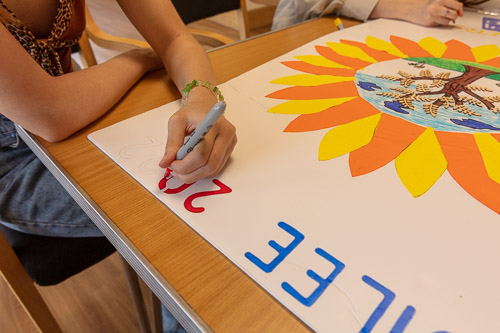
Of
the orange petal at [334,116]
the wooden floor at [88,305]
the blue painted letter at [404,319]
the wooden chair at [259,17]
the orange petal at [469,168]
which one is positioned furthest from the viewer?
the wooden chair at [259,17]

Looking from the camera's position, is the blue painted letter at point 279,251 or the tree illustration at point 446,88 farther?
the tree illustration at point 446,88

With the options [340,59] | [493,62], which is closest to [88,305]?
[340,59]

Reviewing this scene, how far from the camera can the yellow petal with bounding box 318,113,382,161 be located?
48 cm

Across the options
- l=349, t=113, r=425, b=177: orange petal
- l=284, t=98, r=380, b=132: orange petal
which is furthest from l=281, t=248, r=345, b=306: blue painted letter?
l=284, t=98, r=380, b=132: orange petal

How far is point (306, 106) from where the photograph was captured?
1.91 ft

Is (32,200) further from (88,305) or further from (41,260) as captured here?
(88,305)

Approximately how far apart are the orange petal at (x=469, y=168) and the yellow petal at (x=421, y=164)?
0.04 ft

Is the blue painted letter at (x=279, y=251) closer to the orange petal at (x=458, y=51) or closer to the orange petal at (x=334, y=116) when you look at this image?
the orange petal at (x=334, y=116)

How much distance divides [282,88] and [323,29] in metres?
0.39

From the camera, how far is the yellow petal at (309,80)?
65 cm

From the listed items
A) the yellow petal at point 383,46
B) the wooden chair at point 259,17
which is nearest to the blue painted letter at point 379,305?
the yellow petal at point 383,46

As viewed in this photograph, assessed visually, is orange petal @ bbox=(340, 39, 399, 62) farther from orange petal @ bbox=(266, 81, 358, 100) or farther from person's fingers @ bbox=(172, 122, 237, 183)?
person's fingers @ bbox=(172, 122, 237, 183)

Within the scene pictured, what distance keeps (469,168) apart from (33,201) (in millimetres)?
690


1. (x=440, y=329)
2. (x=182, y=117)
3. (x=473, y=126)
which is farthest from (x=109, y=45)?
(x=440, y=329)
